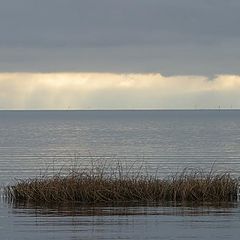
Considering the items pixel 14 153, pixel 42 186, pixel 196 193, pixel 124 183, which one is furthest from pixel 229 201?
pixel 14 153

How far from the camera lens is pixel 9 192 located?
35.4 meters

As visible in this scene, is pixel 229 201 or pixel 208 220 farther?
pixel 229 201

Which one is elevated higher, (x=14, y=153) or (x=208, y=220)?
(x=14, y=153)

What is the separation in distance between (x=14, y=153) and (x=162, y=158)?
16449 millimetres

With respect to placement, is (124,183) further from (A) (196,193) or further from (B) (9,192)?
(B) (9,192)

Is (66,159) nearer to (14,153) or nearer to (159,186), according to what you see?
(14,153)

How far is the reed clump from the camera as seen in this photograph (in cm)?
3334

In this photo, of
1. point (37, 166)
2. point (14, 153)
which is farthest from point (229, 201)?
point (14, 153)

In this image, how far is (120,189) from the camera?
1326 inches

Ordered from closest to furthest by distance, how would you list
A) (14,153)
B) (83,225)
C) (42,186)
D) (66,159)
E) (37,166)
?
(83,225) → (42,186) → (37,166) → (66,159) → (14,153)

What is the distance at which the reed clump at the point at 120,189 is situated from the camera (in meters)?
33.3

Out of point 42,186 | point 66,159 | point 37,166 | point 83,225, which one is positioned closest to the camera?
point 83,225

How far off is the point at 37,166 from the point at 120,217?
108ft

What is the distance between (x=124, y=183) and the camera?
3394 cm
